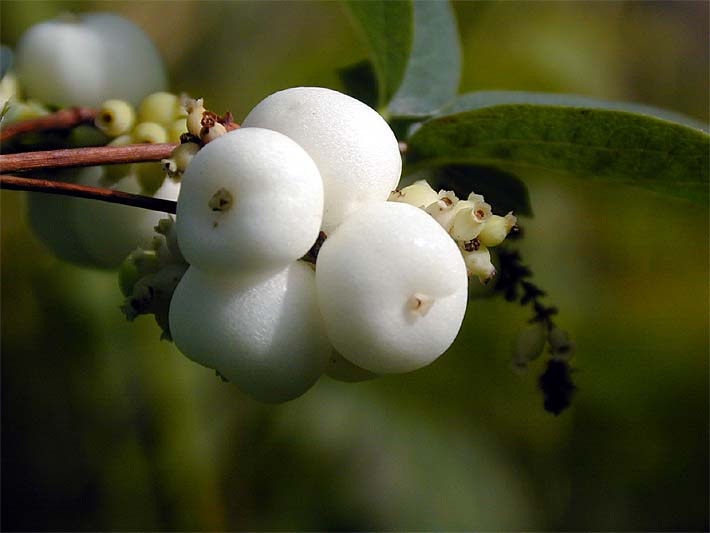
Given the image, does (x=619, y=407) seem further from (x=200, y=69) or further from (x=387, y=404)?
(x=200, y=69)

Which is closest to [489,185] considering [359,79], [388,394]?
[359,79]

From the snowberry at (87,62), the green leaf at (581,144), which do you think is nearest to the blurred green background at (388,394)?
the snowberry at (87,62)

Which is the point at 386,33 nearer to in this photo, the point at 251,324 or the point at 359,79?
the point at 359,79

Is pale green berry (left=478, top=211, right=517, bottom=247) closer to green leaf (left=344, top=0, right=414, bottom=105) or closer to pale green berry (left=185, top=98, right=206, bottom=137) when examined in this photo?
pale green berry (left=185, top=98, right=206, bottom=137)

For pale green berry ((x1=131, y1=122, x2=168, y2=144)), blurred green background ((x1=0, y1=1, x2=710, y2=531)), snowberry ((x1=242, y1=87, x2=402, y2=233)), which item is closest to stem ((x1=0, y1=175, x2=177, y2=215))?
snowberry ((x1=242, y1=87, x2=402, y2=233))

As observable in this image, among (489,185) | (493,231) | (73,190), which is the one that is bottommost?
(73,190)

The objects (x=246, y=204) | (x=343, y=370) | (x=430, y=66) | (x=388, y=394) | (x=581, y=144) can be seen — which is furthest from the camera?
(x=388, y=394)

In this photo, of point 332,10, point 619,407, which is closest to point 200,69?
point 332,10
